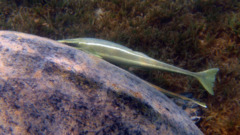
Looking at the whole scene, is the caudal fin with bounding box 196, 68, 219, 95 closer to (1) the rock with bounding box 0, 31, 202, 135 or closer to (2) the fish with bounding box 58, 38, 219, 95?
(2) the fish with bounding box 58, 38, 219, 95

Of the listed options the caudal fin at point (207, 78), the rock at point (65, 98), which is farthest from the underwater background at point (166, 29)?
the rock at point (65, 98)

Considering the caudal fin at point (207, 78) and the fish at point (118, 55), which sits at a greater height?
the fish at point (118, 55)

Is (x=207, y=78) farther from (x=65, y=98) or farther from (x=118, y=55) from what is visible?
(x=65, y=98)

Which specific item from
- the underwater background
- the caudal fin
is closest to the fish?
the caudal fin

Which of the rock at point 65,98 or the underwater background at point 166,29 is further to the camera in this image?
the underwater background at point 166,29

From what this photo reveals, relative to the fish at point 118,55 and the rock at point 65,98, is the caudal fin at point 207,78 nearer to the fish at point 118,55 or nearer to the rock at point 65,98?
the fish at point 118,55

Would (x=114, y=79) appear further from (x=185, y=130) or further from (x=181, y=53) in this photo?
(x=181, y=53)

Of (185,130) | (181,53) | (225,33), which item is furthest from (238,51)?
(185,130)
